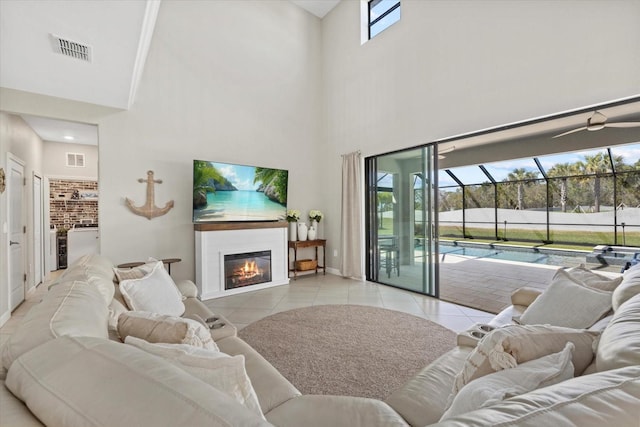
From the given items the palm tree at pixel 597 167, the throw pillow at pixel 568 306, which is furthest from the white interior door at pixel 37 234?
the palm tree at pixel 597 167

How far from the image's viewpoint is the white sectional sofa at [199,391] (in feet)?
1.60

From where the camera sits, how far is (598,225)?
6.90 metres

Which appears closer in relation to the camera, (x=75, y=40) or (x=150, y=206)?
(x=75, y=40)

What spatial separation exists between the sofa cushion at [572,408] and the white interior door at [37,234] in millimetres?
6618

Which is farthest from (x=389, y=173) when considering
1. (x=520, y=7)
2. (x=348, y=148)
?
(x=520, y=7)

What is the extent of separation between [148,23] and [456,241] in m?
9.41

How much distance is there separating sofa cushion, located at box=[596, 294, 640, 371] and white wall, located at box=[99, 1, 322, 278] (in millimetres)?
4582

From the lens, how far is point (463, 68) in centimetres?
372

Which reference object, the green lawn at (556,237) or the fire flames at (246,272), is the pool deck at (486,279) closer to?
the green lawn at (556,237)

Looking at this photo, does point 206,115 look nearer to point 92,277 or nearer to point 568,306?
point 92,277

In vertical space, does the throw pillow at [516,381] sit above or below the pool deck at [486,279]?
above

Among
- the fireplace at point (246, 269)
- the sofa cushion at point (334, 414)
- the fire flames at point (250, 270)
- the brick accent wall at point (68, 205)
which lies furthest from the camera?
the brick accent wall at point (68, 205)

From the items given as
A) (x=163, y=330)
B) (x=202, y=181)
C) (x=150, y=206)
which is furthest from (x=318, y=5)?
(x=163, y=330)

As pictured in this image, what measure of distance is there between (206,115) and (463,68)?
3.87 meters
